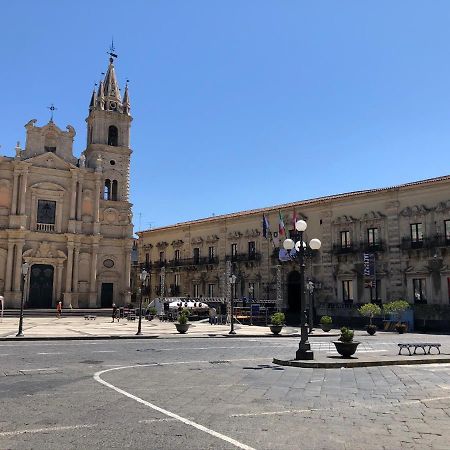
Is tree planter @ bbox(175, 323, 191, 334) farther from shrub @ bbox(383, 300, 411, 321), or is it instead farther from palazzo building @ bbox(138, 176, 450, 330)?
shrub @ bbox(383, 300, 411, 321)

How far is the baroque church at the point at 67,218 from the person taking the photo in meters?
46.4

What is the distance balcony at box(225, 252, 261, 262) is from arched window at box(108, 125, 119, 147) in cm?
1698

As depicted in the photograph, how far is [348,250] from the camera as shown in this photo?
39812mm

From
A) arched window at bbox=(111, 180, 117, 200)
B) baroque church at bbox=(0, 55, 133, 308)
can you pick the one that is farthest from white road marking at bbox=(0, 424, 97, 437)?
arched window at bbox=(111, 180, 117, 200)

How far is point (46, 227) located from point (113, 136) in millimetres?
12507

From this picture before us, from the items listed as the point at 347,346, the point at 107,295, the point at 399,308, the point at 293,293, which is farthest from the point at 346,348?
the point at 107,295

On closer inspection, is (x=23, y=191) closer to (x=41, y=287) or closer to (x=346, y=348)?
(x=41, y=287)

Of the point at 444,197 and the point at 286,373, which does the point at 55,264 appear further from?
the point at 286,373

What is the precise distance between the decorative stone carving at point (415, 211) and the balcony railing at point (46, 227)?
3041 cm

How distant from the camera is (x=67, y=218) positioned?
4931 cm

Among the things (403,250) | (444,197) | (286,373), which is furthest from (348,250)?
(286,373)

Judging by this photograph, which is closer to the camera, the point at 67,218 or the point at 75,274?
the point at 75,274

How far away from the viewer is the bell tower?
52.9 metres

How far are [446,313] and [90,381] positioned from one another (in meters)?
28.1
